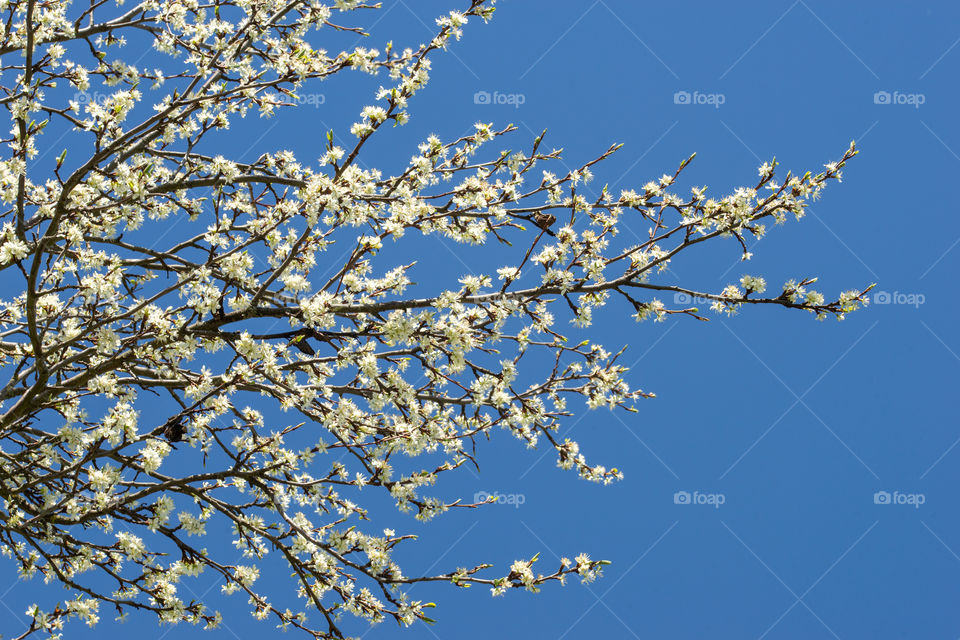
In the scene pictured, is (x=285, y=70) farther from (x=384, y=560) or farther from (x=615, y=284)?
(x=384, y=560)

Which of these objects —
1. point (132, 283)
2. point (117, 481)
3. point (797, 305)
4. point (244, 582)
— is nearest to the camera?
point (797, 305)

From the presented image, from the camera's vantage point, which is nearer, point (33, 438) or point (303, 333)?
point (303, 333)

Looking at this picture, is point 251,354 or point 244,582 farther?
point 244,582

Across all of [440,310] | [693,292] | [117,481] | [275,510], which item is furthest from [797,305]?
[117,481]

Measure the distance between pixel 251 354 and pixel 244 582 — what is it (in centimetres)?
186

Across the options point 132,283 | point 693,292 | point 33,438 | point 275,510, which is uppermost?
point 132,283

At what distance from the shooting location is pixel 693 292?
14.0 feet

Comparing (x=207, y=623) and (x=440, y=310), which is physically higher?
(x=440, y=310)

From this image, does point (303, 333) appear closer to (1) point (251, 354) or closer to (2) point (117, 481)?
(1) point (251, 354)

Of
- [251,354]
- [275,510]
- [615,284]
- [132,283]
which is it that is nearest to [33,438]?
[132,283]

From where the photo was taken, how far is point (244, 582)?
5.34 meters

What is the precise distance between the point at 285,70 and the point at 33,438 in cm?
305

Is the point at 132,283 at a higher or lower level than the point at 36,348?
higher

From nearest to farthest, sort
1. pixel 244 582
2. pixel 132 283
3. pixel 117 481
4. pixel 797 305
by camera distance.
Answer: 1. pixel 797 305
2. pixel 117 481
3. pixel 244 582
4. pixel 132 283
